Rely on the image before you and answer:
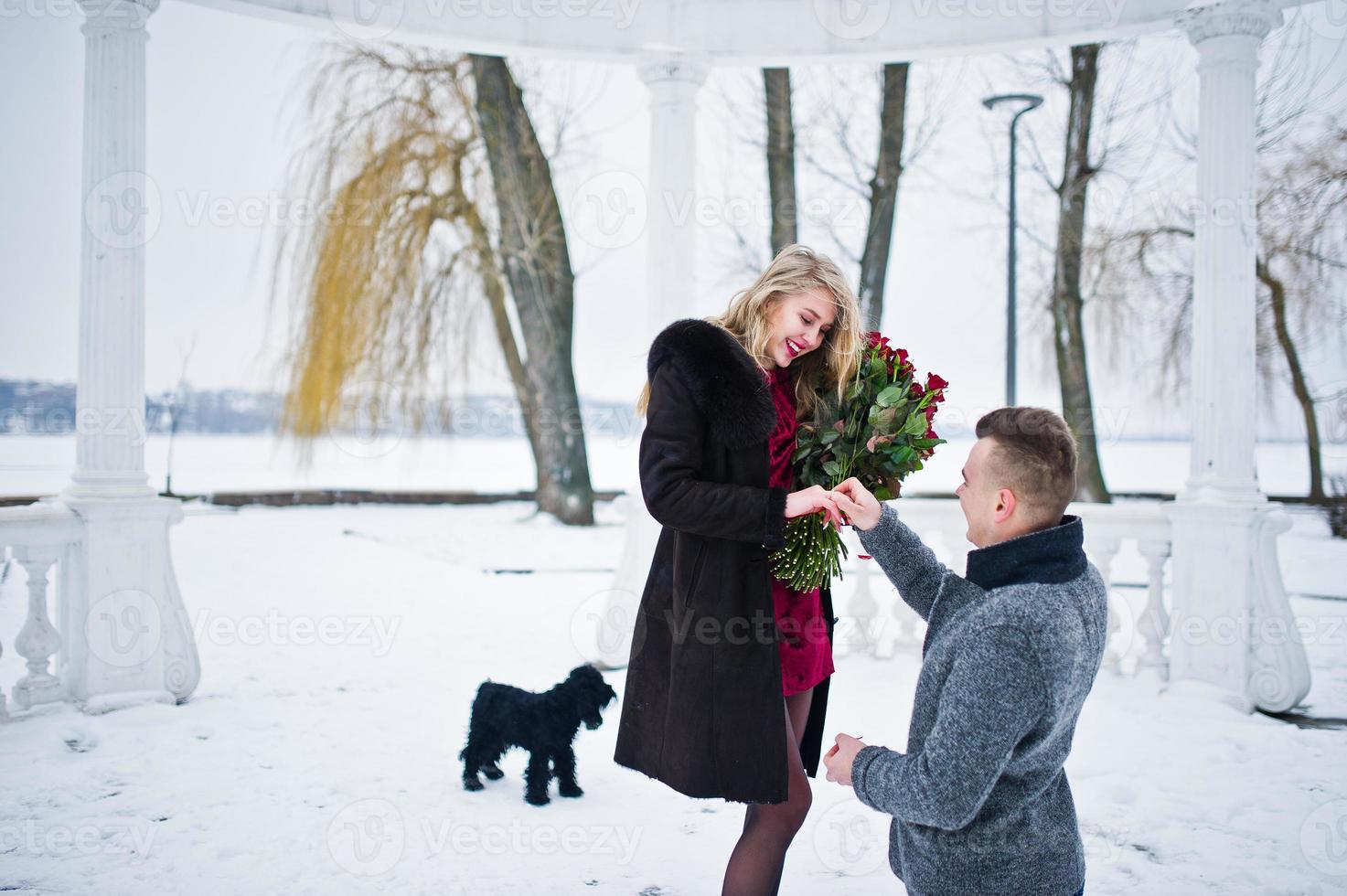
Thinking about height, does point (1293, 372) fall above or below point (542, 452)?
above

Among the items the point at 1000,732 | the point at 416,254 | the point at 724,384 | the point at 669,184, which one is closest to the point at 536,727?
the point at 724,384

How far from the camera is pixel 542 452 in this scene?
13.7 m

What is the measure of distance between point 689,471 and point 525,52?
4.43 meters

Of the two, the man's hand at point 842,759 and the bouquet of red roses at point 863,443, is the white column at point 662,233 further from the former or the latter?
the man's hand at point 842,759

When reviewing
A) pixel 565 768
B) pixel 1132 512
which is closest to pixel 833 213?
pixel 1132 512

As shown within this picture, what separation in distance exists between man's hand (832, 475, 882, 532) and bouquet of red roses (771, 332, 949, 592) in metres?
0.15

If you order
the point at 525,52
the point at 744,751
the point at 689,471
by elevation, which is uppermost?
the point at 525,52

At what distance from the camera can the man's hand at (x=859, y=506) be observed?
1979 millimetres

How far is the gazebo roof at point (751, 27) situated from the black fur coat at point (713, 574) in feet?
13.3

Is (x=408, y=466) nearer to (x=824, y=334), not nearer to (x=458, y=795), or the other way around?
(x=458, y=795)

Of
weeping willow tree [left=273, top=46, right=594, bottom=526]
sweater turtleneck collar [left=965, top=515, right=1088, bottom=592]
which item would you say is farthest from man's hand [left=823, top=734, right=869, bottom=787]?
weeping willow tree [left=273, top=46, right=594, bottom=526]

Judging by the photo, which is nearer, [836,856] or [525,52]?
[836,856]

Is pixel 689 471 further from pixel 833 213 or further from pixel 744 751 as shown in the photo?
pixel 833 213

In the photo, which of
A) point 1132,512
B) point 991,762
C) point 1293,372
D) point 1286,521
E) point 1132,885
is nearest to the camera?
point 991,762
